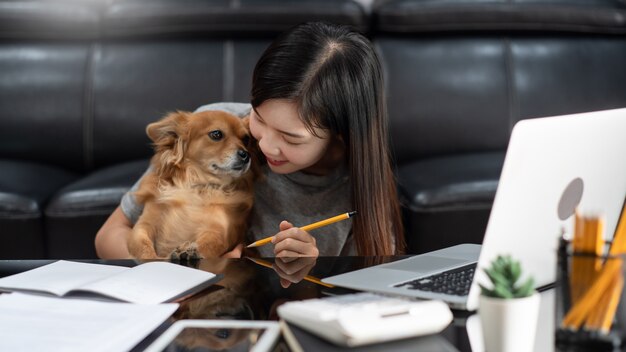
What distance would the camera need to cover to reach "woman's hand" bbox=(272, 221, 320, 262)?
54.4 inches

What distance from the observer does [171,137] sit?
73.7 inches

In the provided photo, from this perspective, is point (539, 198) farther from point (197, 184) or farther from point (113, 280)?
point (197, 184)

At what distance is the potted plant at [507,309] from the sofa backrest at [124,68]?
2.17 metres

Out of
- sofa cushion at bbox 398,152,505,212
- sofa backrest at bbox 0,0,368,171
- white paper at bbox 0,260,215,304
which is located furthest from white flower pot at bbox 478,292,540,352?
sofa backrest at bbox 0,0,368,171

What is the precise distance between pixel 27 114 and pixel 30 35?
1.11ft

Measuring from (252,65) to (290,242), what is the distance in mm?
1657

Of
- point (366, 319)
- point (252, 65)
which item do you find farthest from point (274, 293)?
point (252, 65)

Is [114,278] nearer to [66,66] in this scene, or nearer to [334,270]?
[334,270]

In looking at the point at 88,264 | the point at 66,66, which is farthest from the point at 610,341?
the point at 66,66

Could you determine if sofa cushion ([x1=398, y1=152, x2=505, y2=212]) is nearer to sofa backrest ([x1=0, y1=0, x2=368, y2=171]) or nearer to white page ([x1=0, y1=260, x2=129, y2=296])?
sofa backrest ([x1=0, y1=0, x2=368, y2=171])

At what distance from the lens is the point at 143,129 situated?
292cm

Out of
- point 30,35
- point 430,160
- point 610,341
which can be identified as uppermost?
point 30,35

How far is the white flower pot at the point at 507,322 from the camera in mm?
792

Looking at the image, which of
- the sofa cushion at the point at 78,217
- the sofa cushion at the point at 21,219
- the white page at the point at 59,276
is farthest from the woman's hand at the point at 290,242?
the sofa cushion at the point at 21,219
